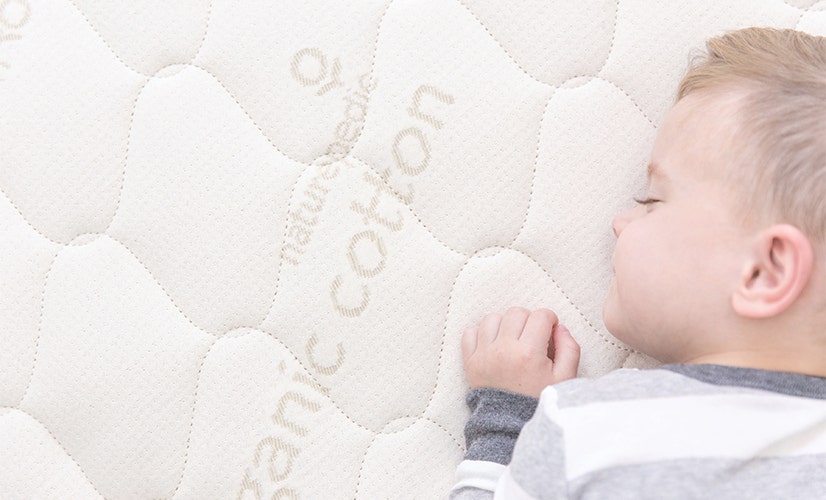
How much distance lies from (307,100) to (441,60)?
117mm

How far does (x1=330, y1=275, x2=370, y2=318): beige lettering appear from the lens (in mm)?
636

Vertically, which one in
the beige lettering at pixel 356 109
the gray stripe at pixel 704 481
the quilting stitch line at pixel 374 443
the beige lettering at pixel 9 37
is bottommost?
the gray stripe at pixel 704 481

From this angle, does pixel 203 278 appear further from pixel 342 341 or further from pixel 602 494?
pixel 602 494

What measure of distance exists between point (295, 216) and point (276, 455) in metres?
0.19

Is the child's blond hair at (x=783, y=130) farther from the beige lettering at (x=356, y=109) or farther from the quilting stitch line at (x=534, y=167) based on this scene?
the beige lettering at (x=356, y=109)

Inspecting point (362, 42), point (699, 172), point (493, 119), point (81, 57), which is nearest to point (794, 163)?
point (699, 172)

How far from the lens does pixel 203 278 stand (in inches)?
25.1

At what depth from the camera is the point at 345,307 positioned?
637mm

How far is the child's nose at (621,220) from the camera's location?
2.01 ft

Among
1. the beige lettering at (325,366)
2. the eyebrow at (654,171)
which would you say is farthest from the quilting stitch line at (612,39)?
the beige lettering at (325,366)

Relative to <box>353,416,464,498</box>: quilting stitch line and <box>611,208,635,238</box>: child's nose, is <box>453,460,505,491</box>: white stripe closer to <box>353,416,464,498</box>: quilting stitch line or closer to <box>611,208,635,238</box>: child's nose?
<box>353,416,464,498</box>: quilting stitch line

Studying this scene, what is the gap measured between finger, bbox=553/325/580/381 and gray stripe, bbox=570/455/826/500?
0.38ft

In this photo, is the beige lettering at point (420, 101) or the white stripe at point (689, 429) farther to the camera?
the beige lettering at point (420, 101)

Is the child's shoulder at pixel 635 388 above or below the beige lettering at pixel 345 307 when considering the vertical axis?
below
